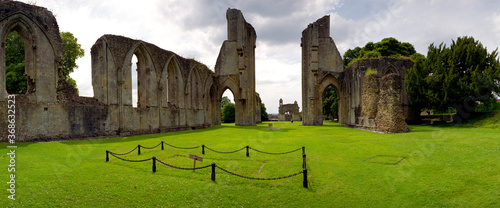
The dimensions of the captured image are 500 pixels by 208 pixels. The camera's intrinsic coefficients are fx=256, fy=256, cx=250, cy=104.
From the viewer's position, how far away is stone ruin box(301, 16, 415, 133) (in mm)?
21641

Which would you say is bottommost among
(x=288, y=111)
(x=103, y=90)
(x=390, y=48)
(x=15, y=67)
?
(x=288, y=111)

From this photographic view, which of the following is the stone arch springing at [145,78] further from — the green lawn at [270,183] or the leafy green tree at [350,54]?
the leafy green tree at [350,54]

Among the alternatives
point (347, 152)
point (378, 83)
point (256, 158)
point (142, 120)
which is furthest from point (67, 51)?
point (378, 83)

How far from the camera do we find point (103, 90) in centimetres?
1739

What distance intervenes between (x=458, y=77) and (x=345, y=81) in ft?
35.6

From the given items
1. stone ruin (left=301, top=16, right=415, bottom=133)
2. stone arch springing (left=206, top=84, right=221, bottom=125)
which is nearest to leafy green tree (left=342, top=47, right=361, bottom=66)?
stone ruin (left=301, top=16, right=415, bottom=133)

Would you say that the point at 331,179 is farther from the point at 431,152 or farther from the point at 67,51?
the point at 67,51

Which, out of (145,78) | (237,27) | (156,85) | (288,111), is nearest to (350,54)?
(288,111)

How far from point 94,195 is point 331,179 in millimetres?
5565

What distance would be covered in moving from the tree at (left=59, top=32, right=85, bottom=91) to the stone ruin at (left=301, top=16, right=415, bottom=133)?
26.6 meters

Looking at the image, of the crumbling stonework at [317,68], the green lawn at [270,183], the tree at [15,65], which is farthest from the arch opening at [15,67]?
the crumbling stonework at [317,68]

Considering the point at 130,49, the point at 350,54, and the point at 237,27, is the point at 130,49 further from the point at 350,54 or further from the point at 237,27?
the point at 350,54

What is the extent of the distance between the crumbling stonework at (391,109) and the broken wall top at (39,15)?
21.5m

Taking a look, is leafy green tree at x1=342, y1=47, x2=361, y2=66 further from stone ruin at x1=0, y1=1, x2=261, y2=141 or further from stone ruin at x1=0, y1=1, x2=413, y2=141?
stone ruin at x1=0, y1=1, x2=261, y2=141
